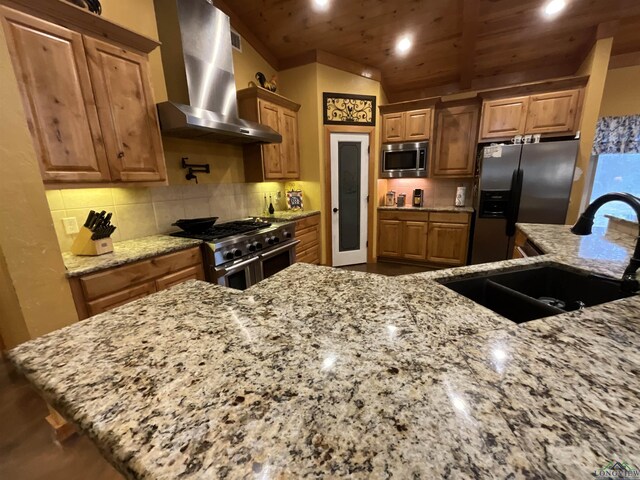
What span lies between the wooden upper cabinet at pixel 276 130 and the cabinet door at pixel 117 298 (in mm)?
1773

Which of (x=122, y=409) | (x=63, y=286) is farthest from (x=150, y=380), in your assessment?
(x=63, y=286)

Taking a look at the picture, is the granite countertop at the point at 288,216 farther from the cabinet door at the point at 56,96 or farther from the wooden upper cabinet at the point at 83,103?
the cabinet door at the point at 56,96

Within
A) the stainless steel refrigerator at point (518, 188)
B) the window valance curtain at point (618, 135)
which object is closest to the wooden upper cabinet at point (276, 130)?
the stainless steel refrigerator at point (518, 188)

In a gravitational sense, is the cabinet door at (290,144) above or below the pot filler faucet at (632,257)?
above

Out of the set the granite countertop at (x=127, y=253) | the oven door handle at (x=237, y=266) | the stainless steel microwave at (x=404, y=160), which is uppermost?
A: the stainless steel microwave at (x=404, y=160)

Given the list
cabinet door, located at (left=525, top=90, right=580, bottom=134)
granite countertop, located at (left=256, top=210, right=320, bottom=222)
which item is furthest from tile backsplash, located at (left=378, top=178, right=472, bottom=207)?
granite countertop, located at (left=256, top=210, right=320, bottom=222)

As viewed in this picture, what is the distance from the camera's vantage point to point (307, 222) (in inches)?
136

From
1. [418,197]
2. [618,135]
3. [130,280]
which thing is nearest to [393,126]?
[418,197]

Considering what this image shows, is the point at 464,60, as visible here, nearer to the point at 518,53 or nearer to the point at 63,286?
the point at 518,53

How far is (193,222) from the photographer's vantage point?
7.57 feet

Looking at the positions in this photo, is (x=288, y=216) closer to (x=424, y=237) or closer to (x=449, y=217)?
(x=424, y=237)

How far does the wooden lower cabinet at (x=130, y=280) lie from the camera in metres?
1.46

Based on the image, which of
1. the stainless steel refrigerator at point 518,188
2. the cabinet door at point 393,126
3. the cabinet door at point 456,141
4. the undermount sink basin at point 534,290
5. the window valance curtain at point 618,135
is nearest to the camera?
the undermount sink basin at point 534,290

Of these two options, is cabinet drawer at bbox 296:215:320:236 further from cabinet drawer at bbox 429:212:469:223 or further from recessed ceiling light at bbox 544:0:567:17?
recessed ceiling light at bbox 544:0:567:17
